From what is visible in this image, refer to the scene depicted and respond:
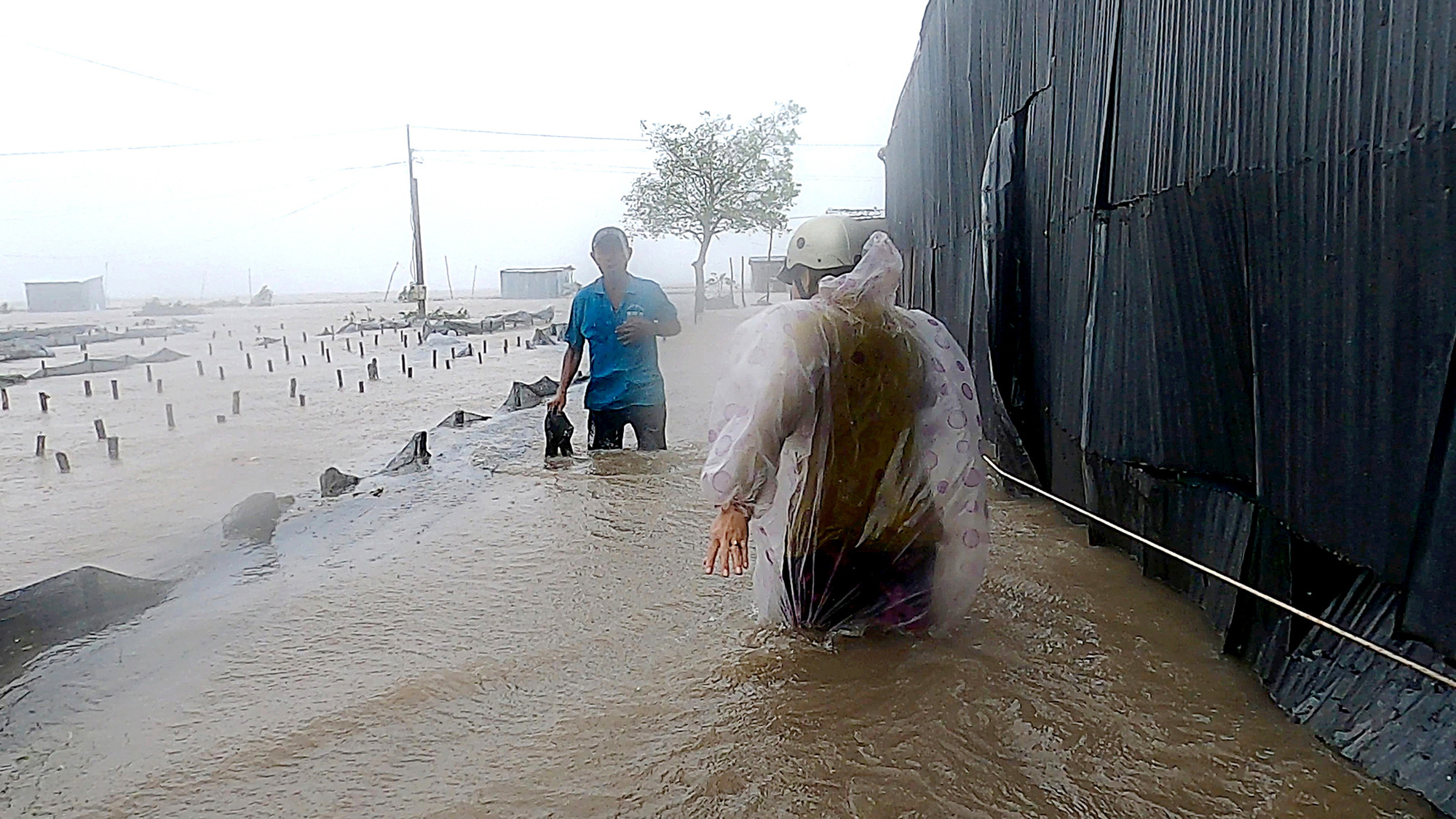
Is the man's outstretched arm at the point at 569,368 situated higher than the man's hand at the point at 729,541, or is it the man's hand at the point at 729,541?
the man's outstretched arm at the point at 569,368

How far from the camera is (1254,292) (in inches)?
100

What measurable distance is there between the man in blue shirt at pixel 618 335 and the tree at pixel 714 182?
2364 centimetres

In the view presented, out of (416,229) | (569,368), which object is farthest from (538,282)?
(569,368)

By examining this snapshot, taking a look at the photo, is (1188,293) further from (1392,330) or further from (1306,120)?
(1392,330)

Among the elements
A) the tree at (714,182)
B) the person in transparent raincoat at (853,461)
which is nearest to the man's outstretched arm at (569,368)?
the person in transparent raincoat at (853,461)

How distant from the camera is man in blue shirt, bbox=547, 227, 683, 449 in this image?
6.39m

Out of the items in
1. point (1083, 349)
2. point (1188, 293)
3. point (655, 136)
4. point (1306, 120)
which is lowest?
point (1083, 349)

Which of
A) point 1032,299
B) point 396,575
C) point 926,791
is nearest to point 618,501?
point 396,575

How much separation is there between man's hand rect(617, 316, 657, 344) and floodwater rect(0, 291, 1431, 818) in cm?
151

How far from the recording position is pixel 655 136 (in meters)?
31.2

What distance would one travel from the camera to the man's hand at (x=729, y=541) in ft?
9.32

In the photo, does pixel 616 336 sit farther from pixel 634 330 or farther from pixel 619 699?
pixel 619 699

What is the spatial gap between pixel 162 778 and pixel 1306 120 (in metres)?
3.58

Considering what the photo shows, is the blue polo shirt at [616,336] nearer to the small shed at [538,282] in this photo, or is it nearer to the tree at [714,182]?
the tree at [714,182]
